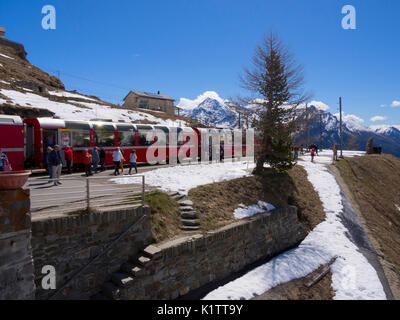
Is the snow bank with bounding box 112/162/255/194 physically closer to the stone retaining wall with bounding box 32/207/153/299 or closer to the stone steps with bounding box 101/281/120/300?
the stone retaining wall with bounding box 32/207/153/299

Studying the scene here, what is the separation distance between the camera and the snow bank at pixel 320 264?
8.57 meters

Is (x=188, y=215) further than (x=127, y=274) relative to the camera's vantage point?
Yes

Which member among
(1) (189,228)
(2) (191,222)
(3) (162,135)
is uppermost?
(3) (162,135)

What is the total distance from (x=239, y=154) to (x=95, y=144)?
15.5 meters

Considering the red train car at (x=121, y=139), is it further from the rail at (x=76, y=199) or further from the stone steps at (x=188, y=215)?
the stone steps at (x=188, y=215)

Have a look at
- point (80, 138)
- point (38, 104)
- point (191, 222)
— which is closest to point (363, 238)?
point (191, 222)

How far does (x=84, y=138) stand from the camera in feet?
56.2

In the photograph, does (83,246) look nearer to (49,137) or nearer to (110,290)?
(110,290)

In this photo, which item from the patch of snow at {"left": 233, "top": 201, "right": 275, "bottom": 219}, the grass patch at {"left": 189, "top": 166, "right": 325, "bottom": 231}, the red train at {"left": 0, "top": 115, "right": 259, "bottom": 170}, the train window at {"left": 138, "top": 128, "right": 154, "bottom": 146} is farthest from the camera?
the train window at {"left": 138, "top": 128, "right": 154, "bottom": 146}

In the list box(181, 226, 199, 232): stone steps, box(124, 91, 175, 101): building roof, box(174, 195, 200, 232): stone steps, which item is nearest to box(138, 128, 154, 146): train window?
box(174, 195, 200, 232): stone steps

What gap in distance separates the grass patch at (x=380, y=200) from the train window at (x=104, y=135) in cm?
1739

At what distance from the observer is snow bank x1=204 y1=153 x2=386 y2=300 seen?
337 inches

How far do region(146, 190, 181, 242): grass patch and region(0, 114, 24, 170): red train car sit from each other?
29.1 feet

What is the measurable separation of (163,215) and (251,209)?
485 centimetres
